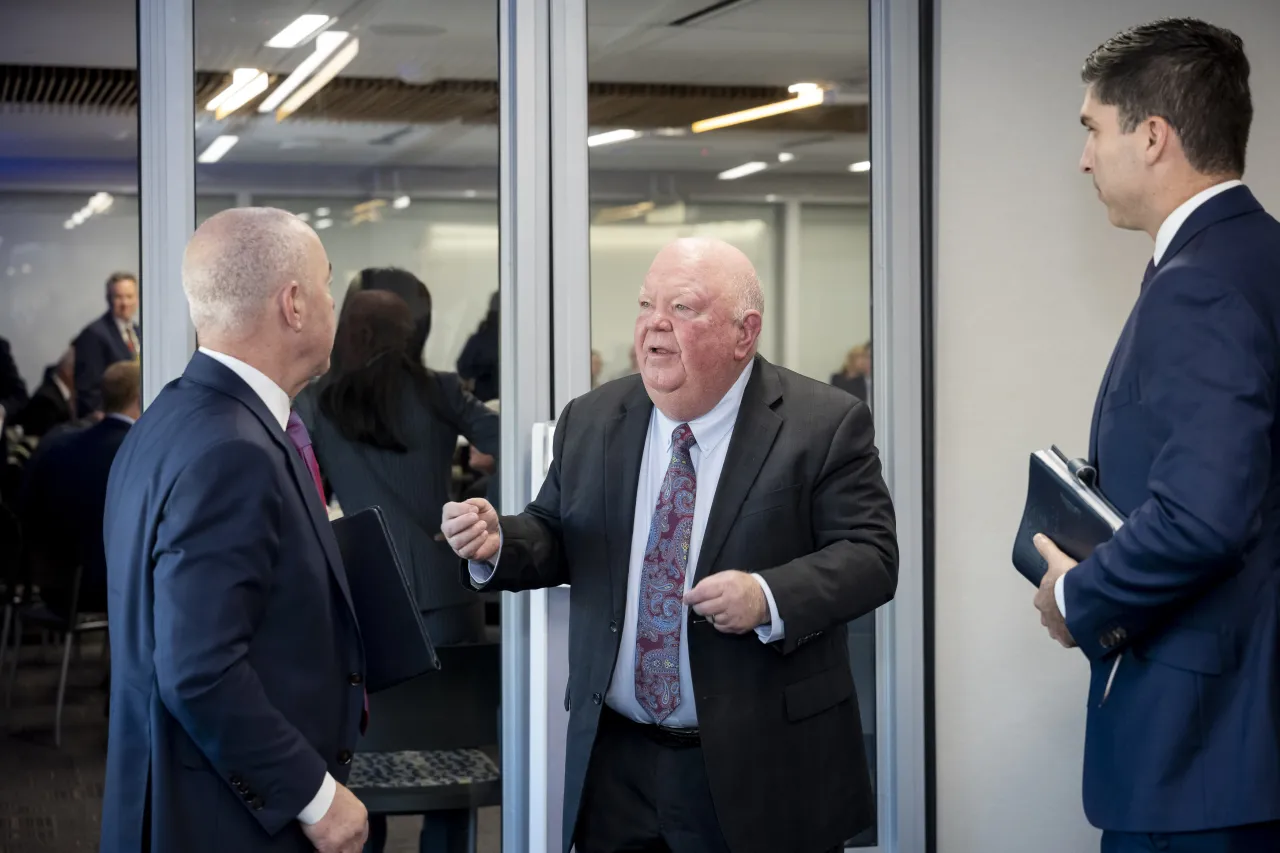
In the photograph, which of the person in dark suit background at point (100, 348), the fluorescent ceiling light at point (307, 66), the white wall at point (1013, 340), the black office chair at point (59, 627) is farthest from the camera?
the black office chair at point (59, 627)

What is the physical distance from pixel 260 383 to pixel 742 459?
888 mm

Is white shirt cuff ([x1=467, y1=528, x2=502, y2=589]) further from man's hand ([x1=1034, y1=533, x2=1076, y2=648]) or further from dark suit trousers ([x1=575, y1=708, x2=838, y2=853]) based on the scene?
man's hand ([x1=1034, y1=533, x2=1076, y2=648])

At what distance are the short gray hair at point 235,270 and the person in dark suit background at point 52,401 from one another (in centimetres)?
301

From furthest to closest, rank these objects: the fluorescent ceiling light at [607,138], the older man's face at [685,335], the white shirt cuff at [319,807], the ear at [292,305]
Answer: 1. the fluorescent ceiling light at [607,138]
2. the older man's face at [685,335]
3. the ear at [292,305]
4. the white shirt cuff at [319,807]

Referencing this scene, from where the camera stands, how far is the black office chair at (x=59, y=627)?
4668 mm

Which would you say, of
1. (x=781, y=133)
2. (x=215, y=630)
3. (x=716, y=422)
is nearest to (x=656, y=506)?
(x=716, y=422)

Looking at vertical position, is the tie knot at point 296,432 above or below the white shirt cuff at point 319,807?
above

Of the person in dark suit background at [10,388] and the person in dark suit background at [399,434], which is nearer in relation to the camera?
the person in dark suit background at [399,434]

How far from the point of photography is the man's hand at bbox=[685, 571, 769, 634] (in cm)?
210

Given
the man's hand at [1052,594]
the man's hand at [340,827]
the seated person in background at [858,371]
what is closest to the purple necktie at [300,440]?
the man's hand at [340,827]

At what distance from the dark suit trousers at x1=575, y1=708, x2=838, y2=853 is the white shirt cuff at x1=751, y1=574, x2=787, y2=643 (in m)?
0.25

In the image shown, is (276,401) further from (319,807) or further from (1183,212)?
(1183,212)

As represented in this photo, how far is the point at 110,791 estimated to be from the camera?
6.21 ft

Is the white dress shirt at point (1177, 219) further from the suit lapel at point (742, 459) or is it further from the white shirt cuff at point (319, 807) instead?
the white shirt cuff at point (319, 807)
